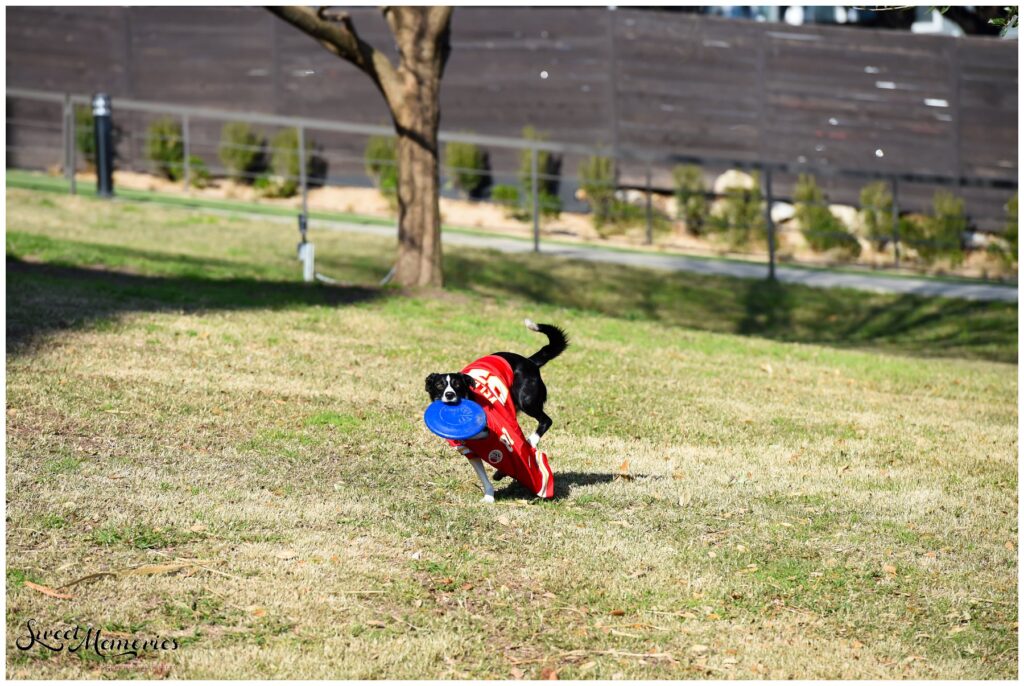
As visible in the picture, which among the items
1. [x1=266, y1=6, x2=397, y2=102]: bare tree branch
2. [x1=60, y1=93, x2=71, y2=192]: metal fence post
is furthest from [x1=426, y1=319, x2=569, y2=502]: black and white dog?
[x1=60, y1=93, x2=71, y2=192]: metal fence post

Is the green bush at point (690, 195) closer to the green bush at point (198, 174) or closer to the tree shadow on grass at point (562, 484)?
the green bush at point (198, 174)

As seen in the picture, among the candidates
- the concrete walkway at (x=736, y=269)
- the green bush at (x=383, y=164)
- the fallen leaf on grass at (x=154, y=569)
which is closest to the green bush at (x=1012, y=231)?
the concrete walkway at (x=736, y=269)

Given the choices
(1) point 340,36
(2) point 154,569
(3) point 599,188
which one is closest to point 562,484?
(2) point 154,569

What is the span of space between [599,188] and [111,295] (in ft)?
34.6

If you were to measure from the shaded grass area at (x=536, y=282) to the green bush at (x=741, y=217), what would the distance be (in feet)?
9.81

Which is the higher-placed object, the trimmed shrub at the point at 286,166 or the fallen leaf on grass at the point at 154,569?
the trimmed shrub at the point at 286,166

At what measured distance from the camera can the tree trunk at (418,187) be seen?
13.2m

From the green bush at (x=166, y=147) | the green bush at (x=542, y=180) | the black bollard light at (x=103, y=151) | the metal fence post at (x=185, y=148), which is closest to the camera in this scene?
the black bollard light at (x=103, y=151)

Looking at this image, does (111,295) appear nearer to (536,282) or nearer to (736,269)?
(536,282)

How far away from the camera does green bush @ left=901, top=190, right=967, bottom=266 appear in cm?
1942

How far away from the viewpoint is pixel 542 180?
21.3 metres

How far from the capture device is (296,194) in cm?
2217

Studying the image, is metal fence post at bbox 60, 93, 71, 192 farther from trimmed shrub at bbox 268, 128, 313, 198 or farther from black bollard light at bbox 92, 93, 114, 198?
trimmed shrub at bbox 268, 128, 313, 198

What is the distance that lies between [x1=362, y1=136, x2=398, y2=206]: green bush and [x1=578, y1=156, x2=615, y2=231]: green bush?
307cm
